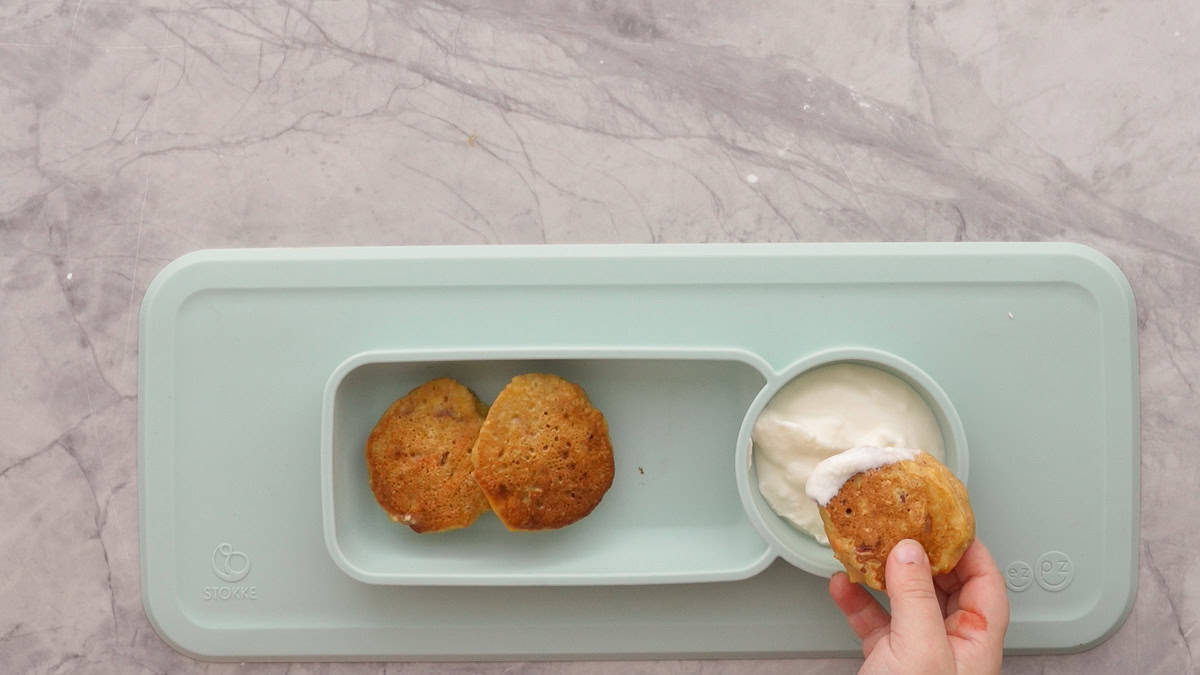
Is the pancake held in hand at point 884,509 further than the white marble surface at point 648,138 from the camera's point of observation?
No

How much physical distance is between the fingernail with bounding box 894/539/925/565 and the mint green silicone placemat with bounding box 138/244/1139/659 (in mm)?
175

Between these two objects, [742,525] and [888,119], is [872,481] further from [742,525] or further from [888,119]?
[888,119]

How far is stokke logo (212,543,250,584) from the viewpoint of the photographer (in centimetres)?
87

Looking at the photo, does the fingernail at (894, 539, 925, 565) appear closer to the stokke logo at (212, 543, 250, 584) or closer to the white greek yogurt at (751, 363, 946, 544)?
the white greek yogurt at (751, 363, 946, 544)

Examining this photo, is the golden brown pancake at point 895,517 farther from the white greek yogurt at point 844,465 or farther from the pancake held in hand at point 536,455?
the pancake held in hand at point 536,455

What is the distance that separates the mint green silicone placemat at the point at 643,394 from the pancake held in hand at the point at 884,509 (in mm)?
136

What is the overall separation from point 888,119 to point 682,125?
0.20m

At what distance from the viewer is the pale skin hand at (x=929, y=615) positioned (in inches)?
27.1

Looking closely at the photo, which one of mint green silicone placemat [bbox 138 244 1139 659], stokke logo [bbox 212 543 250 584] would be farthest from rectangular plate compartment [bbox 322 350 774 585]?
stokke logo [bbox 212 543 250 584]

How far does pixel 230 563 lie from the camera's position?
2.86 ft

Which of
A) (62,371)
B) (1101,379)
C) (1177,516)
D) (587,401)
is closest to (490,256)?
(587,401)

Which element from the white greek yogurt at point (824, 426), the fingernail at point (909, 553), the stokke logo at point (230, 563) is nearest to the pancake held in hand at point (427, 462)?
the stokke logo at point (230, 563)

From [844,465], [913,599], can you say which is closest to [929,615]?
[913,599]

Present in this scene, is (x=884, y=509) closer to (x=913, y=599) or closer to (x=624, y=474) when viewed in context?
(x=913, y=599)
